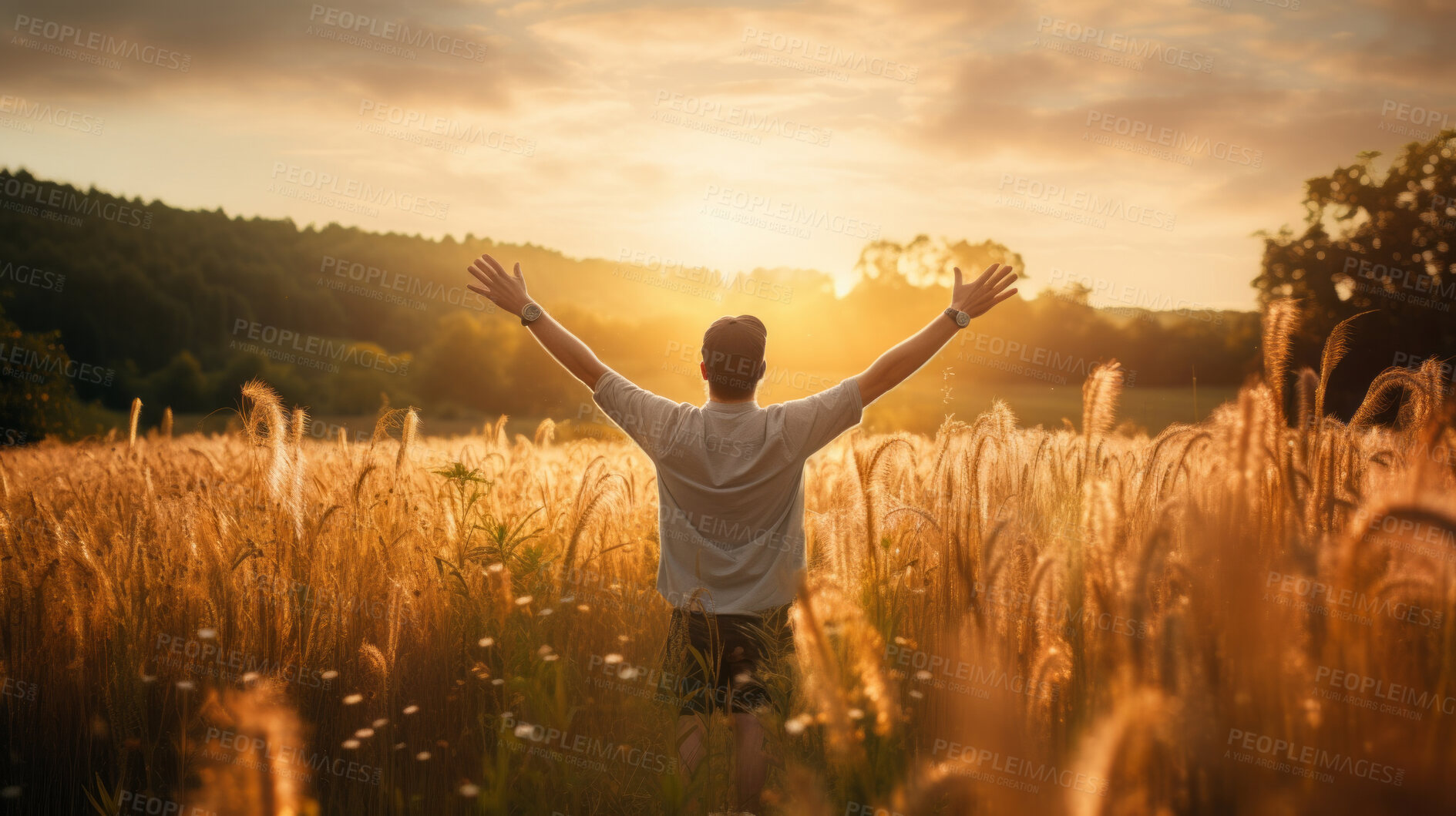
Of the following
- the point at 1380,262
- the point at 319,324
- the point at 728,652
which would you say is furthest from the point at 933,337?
the point at 319,324

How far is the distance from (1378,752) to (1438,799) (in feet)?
0.41

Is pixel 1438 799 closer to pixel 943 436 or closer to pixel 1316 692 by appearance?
pixel 1316 692

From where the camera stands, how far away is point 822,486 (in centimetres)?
564

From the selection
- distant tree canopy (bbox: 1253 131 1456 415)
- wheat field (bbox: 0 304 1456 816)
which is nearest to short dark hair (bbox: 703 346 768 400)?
wheat field (bbox: 0 304 1456 816)

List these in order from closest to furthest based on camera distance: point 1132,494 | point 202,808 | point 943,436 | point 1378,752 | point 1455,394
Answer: point 202,808
point 1378,752
point 1455,394
point 1132,494
point 943,436

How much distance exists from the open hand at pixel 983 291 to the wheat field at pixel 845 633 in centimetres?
72

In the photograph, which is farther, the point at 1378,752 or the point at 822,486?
the point at 822,486

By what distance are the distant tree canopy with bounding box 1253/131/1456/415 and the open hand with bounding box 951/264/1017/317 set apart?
26680 millimetres

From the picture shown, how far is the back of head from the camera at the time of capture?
3082 millimetres

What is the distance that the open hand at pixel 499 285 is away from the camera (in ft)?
11.6

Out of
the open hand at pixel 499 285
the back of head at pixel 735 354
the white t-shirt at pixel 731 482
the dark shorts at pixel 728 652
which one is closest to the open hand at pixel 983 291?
the white t-shirt at pixel 731 482

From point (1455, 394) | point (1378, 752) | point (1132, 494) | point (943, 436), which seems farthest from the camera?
point (943, 436)

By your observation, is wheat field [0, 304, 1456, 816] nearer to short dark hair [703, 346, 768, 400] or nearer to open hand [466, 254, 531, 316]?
short dark hair [703, 346, 768, 400]

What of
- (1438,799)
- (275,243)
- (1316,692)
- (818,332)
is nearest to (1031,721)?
(1316,692)
